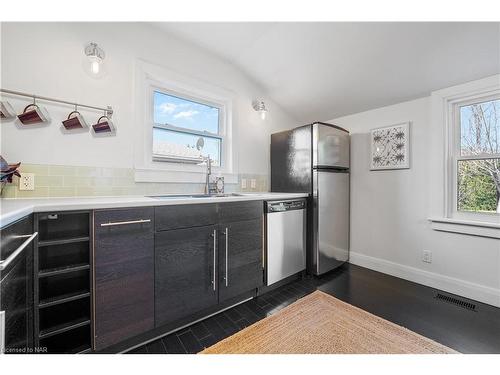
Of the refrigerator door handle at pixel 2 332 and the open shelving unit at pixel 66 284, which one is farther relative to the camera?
the open shelving unit at pixel 66 284

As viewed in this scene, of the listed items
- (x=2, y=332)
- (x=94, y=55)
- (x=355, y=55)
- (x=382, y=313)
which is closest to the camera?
(x=2, y=332)

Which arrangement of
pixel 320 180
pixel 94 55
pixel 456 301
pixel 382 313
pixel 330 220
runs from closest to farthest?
pixel 94 55, pixel 382 313, pixel 456 301, pixel 320 180, pixel 330 220

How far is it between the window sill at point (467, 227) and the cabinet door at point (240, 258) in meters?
1.78

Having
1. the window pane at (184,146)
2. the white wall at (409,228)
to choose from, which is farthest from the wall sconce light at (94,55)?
the white wall at (409,228)

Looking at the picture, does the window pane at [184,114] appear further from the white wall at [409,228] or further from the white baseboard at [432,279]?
the white baseboard at [432,279]

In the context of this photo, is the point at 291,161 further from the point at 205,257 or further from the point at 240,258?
the point at 205,257

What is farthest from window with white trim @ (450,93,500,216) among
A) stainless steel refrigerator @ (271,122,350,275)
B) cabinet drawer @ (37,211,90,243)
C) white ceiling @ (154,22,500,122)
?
cabinet drawer @ (37,211,90,243)

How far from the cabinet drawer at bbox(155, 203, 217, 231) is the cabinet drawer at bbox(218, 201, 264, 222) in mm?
79

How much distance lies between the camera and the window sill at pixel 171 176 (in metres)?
1.88

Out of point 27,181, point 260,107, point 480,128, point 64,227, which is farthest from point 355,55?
point 27,181

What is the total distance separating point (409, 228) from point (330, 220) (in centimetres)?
83

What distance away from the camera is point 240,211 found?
181cm

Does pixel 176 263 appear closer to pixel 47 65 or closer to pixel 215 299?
pixel 215 299
